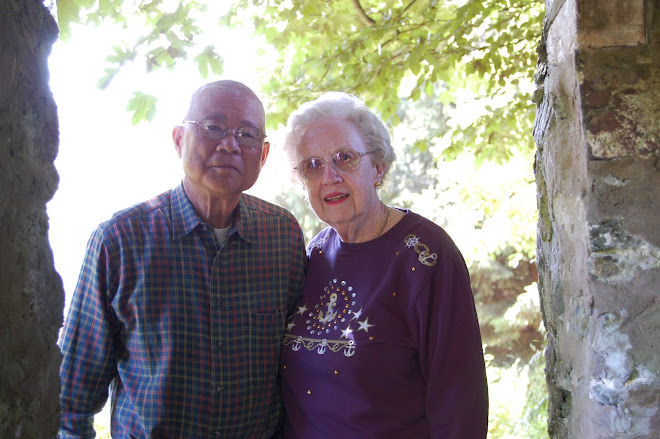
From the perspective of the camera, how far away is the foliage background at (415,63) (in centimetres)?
295

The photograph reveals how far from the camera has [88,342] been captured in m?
1.79

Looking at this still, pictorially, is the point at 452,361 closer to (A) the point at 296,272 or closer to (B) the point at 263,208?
(A) the point at 296,272

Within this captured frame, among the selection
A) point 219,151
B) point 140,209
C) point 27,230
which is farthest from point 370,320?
point 27,230

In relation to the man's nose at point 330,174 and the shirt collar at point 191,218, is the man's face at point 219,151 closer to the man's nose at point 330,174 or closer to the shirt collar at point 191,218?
the shirt collar at point 191,218

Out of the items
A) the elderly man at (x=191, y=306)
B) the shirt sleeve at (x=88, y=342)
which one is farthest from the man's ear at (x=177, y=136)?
the shirt sleeve at (x=88, y=342)

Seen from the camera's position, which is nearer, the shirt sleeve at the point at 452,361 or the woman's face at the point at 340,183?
the shirt sleeve at the point at 452,361

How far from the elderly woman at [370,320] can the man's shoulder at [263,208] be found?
6.3 inches

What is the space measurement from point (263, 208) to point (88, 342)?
794 mm

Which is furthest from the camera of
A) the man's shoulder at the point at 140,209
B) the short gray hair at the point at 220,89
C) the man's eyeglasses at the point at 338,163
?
the man's eyeglasses at the point at 338,163

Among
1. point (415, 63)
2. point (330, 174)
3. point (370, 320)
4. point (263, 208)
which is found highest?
point (415, 63)

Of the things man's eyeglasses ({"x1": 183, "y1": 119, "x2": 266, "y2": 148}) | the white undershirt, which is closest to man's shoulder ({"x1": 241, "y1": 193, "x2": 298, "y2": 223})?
the white undershirt

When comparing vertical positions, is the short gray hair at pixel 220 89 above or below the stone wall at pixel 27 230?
above

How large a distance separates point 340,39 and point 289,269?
7.89ft

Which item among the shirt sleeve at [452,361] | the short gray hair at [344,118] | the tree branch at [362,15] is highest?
the tree branch at [362,15]
